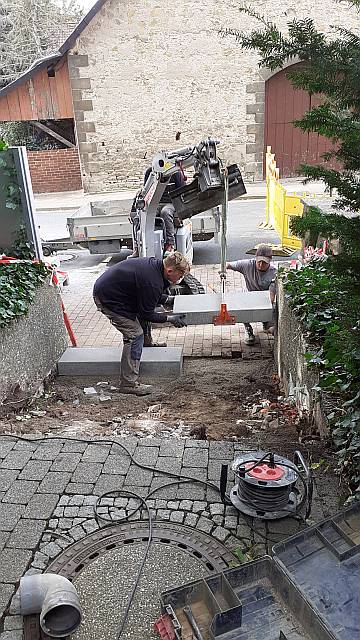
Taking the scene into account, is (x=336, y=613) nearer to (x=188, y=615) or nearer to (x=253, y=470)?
(x=188, y=615)

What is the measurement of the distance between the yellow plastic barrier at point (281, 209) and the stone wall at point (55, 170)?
30.5 ft

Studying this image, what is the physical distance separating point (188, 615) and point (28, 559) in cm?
114

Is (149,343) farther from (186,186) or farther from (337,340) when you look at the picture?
(337,340)

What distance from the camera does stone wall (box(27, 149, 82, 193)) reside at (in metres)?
20.5

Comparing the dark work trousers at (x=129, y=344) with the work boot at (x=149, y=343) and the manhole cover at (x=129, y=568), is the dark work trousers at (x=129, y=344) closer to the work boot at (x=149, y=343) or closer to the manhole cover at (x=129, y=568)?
the work boot at (x=149, y=343)

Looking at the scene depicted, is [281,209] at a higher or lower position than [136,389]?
higher

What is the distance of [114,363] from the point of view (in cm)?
670

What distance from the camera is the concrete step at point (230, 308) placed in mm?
6777

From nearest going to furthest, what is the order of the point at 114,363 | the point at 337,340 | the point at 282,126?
the point at 337,340 → the point at 114,363 → the point at 282,126

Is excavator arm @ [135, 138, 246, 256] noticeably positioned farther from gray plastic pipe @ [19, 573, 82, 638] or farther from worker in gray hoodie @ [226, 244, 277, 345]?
gray plastic pipe @ [19, 573, 82, 638]

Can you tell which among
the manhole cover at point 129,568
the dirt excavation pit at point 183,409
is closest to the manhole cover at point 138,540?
the manhole cover at point 129,568

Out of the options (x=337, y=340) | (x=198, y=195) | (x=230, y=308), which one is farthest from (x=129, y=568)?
(x=198, y=195)

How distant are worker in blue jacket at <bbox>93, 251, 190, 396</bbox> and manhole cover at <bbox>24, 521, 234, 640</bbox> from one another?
2.99 metres

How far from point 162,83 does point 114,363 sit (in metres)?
15.2
